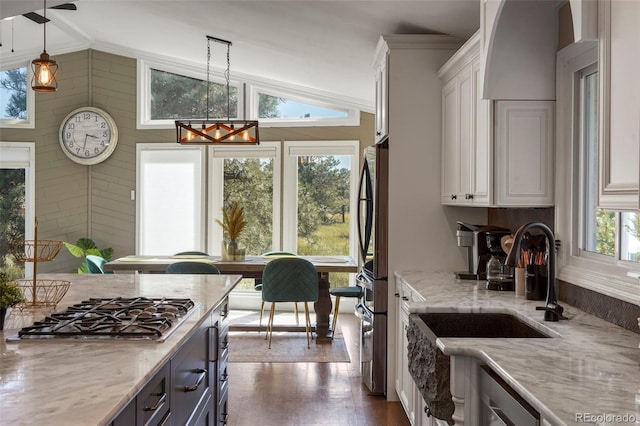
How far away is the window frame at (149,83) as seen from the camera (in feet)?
25.3

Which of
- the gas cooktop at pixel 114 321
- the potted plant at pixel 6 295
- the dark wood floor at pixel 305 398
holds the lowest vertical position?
the dark wood floor at pixel 305 398

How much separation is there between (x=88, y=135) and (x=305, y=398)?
4.95 meters

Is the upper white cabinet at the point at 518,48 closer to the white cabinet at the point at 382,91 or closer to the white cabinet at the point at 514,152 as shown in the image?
the white cabinet at the point at 514,152

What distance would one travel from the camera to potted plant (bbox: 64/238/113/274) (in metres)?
7.38

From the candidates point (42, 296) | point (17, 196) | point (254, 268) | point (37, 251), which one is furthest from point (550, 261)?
point (17, 196)

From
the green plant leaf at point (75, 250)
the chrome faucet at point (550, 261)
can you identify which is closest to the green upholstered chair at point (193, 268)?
the chrome faucet at point (550, 261)

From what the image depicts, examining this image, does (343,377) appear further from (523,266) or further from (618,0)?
(618,0)

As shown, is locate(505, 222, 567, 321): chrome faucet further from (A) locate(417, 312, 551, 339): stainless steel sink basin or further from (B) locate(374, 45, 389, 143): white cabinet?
(B) locate(374, 45, 389, 143): white cabinet

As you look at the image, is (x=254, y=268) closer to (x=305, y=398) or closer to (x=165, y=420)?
(x=305, y=398)

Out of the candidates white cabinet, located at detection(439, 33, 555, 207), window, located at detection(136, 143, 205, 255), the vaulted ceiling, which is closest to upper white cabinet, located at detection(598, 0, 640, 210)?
white cabinet, located at detection(439, 33, 555, 207)

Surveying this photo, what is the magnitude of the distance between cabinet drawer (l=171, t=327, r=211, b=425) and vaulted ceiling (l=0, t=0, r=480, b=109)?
2226 mm

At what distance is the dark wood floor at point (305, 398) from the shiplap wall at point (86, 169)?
11.1ft

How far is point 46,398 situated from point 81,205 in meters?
6.87

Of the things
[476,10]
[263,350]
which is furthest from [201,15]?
[263,350]
